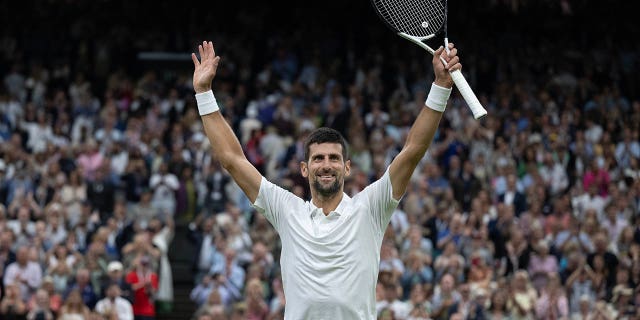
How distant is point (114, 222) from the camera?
17.3 metres

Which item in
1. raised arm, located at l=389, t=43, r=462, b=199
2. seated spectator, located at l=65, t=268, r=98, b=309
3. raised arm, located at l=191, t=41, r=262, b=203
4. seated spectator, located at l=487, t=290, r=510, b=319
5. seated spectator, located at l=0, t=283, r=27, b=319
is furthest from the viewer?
seated spectator, located at l=65, t=268, r=98, b=309

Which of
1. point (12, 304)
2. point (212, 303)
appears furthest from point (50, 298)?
point (212, 303)

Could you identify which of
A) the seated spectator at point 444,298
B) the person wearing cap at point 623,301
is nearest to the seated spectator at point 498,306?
the seated spectator at point 444,298

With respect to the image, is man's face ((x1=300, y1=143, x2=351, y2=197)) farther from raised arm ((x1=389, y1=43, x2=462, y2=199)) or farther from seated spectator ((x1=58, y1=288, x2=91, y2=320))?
seated spectator ((x1=58, y1=288, x2=91, y2=320))

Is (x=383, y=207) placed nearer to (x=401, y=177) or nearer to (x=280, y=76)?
(x=401, y=177)

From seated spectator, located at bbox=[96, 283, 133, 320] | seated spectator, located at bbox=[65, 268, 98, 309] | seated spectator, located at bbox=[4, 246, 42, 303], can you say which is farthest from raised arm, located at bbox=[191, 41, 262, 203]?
seated spectator, located at bbox=[4, 246, 42, 303]

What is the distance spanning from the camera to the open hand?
6816 millimetres

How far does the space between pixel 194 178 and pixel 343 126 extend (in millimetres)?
2850

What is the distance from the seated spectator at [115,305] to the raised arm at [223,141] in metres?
9.01

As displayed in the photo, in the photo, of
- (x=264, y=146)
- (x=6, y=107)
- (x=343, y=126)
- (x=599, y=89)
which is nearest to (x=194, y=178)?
(x=264, y=146)

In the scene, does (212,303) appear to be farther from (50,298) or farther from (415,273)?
(415,273)

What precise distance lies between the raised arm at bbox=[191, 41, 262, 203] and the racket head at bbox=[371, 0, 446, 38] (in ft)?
3.76

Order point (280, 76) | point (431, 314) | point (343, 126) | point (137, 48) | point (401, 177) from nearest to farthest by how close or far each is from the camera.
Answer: point (401, 177)
point (431, 314)
point (343, 126)
point (280, 76)
point (137, 48)

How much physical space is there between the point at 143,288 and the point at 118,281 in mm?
362
